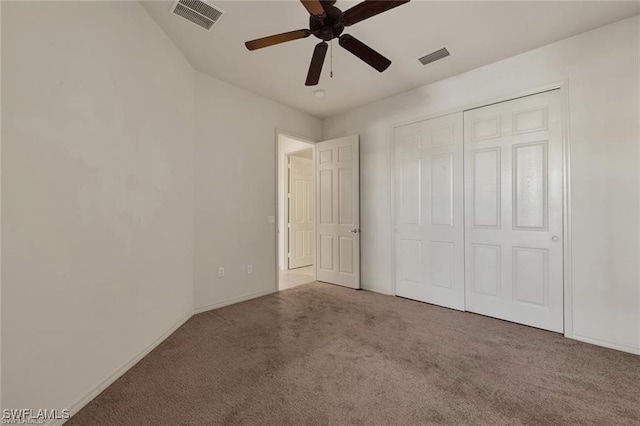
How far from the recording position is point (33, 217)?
141cm

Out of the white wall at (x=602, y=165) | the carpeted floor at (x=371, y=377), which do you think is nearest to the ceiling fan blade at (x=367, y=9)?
the white wall at (x=602, y=165)

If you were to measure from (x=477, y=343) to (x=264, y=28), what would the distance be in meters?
3.39

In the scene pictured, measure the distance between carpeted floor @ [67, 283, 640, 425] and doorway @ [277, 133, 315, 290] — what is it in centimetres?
286

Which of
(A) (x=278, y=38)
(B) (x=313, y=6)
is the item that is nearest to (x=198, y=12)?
(A) (x=278, y=38)

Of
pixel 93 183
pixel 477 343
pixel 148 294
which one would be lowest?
pixel 477 343

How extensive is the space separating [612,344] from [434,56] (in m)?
3.12

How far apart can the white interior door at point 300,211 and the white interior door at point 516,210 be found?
3460 mm

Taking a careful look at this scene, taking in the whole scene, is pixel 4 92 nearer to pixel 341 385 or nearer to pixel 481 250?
pixel 341 385

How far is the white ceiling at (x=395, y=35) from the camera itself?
2242 millimetres

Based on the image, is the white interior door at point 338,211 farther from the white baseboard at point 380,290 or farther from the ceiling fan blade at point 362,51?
the ceiling fan blade at point 362,51

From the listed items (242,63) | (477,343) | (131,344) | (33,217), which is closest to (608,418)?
(477,343)

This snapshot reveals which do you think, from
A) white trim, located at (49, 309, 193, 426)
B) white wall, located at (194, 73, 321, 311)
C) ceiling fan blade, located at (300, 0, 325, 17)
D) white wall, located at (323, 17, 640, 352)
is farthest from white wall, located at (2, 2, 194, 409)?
white wall, located at (323, 17, 640, 352)

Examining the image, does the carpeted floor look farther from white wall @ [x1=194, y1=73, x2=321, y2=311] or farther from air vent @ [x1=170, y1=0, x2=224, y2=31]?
air vent @ [x1=170, y1=0, x2=224, y2=31]

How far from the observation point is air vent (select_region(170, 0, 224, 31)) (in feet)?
7.11
